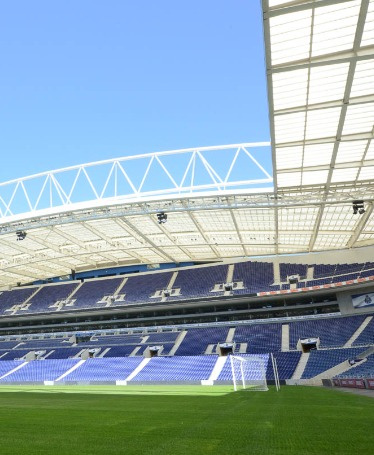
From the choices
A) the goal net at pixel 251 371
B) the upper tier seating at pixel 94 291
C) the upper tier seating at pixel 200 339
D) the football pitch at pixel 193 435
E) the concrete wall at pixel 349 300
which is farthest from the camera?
the upper tier seating at pixel 94 291

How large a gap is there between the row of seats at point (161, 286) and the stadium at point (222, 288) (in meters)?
0.24

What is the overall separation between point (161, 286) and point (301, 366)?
20.9 meters

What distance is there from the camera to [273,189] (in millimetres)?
24250

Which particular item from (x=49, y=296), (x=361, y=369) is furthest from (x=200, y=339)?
(x=49, y=296)

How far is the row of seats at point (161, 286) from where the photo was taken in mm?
41488

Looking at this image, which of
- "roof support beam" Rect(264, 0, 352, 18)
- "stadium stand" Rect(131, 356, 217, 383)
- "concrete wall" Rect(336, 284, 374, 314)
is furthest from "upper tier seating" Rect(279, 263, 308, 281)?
"roof support beam" Rect(264, 0, 352, 18)

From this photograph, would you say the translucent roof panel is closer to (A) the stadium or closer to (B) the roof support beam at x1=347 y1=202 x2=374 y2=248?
(A) the stadium

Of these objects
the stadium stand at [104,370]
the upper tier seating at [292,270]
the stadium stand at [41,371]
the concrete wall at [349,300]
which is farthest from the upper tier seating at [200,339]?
the concrete wall at [349,300]

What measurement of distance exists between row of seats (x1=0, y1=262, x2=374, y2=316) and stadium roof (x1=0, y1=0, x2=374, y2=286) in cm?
211

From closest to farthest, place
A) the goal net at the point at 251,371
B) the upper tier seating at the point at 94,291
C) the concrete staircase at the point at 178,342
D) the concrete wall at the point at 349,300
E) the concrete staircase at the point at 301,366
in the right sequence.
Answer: the goal net at the point at 251,371 < the concrete staircase at the point at 301,366 < the concrete wall at the point at 349,300 < the concrete staircase at the point at 178,342 < the upper tier seating at the point at 94,291

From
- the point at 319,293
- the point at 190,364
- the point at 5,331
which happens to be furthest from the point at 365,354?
the point at 5,331

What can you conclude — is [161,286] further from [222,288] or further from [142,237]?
[142,237]

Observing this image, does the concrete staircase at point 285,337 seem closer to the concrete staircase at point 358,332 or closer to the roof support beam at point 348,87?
the concrete staircase at point 358,332

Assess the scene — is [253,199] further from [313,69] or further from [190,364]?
[190,364]
